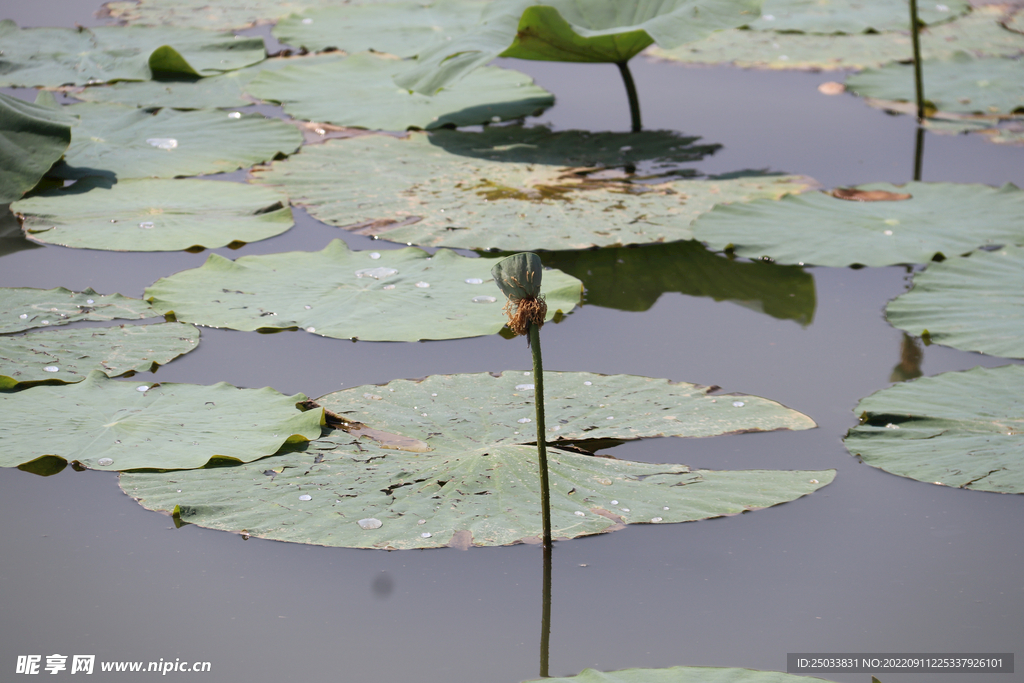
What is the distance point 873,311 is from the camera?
2.62 metres

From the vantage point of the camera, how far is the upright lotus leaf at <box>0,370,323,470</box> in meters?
1.83

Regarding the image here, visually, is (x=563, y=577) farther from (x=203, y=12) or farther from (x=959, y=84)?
(x=203, y=12)

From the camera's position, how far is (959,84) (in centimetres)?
439

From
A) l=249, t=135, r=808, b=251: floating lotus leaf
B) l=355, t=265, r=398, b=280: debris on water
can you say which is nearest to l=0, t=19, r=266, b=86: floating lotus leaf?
l=249, t=135, r=808, b=251: floating lotus leaf

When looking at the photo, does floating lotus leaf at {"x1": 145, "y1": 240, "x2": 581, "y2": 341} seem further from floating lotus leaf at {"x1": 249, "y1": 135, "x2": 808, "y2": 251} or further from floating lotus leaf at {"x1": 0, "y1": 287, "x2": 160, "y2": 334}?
floating lotus leaf at {"x1": 249, "y1": 135, "x2": 808, "y2": 251}

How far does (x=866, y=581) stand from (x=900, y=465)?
1.07 ft

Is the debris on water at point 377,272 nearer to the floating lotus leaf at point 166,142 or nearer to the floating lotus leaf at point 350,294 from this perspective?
the floating lotus leaf at point 350,294

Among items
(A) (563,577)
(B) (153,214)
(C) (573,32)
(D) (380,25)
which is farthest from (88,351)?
(D) (380,25)

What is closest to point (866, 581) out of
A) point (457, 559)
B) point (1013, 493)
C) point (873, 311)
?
point (1013, 493)

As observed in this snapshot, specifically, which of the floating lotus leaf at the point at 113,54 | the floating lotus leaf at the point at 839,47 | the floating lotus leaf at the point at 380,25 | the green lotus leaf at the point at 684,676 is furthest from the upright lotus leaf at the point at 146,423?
the floating lotus leaf at the point at 839,47

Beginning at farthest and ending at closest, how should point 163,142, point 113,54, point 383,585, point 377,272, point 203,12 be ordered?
point 203,12
point 113,54
point 163,142
point 377,272
point 383,585

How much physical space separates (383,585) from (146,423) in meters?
0.66

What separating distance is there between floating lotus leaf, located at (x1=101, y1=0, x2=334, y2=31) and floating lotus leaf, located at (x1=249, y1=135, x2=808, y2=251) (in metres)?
2.14

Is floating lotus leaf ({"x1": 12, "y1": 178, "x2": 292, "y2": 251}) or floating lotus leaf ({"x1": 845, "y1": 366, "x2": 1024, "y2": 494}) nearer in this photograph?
floating lotus leaf ({"x1": 845, "y1": 366, "x2": 1024, "y2": 494})
